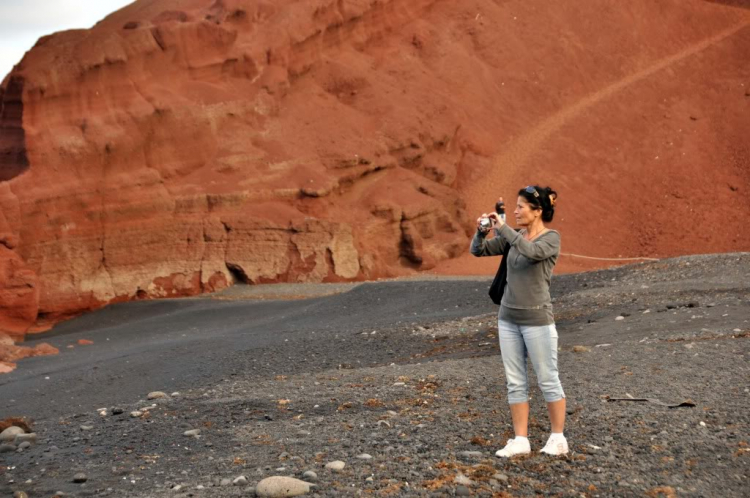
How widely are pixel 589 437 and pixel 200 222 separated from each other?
51.3 feet

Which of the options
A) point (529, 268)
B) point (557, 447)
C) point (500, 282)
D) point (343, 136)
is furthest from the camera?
point (343, 136)

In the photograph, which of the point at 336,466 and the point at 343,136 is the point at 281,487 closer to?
the point at 336,466

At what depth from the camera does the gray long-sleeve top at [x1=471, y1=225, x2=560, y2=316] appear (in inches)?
239

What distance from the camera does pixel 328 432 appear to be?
7398mm

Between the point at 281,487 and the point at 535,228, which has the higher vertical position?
the point at 535,228

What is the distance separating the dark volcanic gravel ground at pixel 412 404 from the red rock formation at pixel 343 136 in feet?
17.2

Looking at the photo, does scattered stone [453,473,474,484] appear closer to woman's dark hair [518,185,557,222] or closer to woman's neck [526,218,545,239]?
woman's neck [526,218,545,239]

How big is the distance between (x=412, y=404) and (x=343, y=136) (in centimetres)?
1692

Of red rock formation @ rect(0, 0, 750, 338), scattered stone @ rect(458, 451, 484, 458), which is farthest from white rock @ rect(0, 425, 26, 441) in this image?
red rock formation @ rect(0, 0, 750, 338)

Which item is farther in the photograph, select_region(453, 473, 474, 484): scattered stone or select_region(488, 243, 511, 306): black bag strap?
select_region(488, 243, 511, 306): black bag strap

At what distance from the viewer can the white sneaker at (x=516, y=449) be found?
20.1 ft

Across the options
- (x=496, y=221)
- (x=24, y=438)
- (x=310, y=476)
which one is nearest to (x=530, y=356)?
(x=496, y=221)

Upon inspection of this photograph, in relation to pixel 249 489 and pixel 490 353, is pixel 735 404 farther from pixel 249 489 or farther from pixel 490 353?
pixel 490 353

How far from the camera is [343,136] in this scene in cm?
2445
